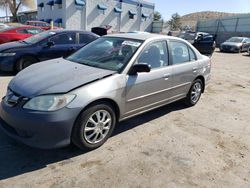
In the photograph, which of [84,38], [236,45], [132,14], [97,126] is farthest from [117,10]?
[97,126]

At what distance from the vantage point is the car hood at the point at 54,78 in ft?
9.88

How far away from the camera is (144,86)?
151 inches

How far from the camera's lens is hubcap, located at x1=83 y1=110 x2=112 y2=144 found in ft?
10.6

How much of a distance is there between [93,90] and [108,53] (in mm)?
1132

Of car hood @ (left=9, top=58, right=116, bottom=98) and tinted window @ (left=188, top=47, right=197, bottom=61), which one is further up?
tinted window @ (left=188, top=47, right=197, bottom=61)

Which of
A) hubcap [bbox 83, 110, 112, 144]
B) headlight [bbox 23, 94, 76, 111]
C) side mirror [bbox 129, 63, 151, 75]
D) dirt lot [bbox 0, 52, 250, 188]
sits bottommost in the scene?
dirt lot [bbox 0, 52, 250, 188]

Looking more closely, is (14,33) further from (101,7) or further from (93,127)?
(101,7)

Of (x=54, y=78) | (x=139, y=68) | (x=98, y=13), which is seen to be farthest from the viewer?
(x=98, y=13)

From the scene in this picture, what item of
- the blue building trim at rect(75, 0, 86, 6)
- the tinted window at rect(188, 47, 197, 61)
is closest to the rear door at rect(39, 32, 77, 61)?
the tinted window at rect(188, 47, 197, 61)

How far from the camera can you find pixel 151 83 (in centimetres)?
396

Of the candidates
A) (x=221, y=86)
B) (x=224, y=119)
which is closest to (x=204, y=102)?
(x=224, y=119)

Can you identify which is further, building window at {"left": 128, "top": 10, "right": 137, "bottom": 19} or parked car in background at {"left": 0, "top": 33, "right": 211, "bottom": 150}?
building window at {"left": 128, "top": 10, "right": 137, "bottom": 19}

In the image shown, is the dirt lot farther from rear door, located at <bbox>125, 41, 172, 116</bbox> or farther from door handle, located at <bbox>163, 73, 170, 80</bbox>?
door handle, located at <bbox>163, 73, 170, 80</bbox>

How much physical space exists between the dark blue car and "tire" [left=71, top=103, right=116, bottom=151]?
3687 mm
